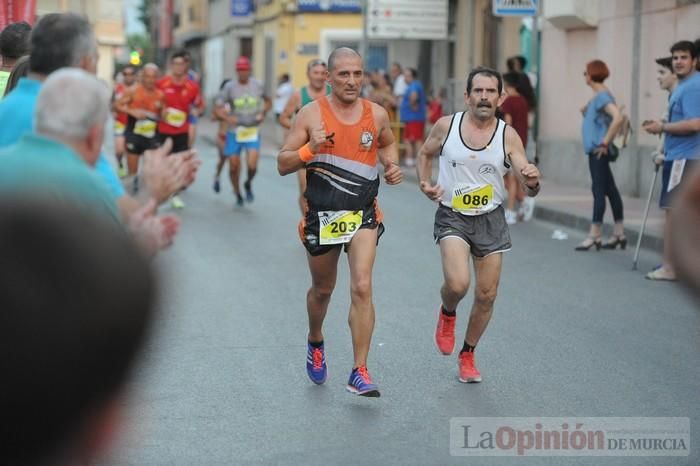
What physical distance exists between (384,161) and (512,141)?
73 cm

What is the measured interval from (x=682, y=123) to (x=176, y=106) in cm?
821

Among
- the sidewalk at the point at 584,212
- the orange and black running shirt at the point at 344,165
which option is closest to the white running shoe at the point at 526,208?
the sidewalk at the point at 584,212

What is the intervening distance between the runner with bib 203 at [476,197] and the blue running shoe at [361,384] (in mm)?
777

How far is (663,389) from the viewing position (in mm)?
7625

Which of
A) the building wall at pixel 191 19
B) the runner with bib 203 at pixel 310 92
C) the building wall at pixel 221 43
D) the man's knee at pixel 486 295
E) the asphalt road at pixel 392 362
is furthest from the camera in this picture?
the building wall at pixel 191 19

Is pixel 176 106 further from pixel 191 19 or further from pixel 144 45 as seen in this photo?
pixel 144 45

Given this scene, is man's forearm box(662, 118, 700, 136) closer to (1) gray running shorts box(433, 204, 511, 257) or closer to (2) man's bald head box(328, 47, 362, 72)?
(1) gray running shorts box(433, 204, 511, 257)

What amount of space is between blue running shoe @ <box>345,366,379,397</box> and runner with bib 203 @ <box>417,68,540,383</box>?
78cm

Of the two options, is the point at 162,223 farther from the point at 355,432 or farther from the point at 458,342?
the point at 458,342

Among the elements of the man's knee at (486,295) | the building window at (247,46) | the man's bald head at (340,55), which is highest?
the building window at (247,46)

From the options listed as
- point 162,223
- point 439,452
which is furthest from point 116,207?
point 439,452

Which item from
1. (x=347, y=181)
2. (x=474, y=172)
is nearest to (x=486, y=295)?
(x=474, y=172)

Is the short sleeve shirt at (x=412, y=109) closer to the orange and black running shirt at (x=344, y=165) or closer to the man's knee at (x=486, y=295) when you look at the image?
the man's knee at (x=486, y=295)

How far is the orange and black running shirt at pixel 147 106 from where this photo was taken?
18219 mm
